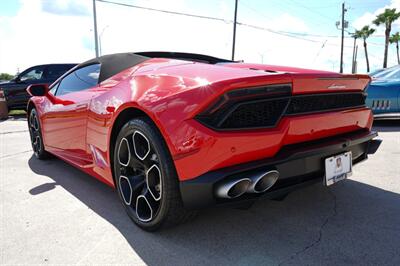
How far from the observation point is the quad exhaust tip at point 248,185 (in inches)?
75.4

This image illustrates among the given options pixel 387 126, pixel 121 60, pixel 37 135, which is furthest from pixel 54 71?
pixel 387 126

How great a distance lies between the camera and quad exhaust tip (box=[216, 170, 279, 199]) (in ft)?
6.29

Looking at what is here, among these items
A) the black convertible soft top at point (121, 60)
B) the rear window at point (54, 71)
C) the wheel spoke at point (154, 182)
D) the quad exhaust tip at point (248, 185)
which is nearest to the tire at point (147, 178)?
the wheel spoke at point (154, 182)

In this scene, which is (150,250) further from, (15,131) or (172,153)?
(15,131)

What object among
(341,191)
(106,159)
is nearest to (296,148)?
(341,191)

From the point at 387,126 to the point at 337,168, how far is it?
5066 mm

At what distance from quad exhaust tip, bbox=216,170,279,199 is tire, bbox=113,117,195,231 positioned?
0.33 meters

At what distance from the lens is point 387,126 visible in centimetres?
667

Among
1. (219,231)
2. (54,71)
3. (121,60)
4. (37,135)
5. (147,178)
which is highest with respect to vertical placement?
(121,60)

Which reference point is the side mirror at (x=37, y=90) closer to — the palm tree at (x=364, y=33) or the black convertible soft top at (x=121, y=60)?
the black convertible soft top at (x=121, y=60)

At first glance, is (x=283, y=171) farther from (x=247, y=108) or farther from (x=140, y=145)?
(x=140, y=145)

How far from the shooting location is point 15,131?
764 cm

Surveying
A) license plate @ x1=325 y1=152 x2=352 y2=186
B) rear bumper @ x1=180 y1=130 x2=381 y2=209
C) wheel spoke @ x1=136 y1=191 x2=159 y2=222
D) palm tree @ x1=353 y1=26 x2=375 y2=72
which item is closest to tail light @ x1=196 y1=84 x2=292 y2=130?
rear bumper @ x1=180 y1=130 x2=381 y2=209

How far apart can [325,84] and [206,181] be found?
40.7 inches
